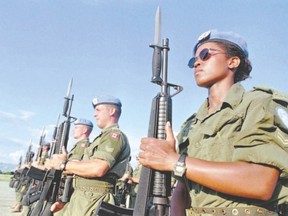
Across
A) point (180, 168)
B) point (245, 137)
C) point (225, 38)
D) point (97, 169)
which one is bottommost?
point (180, 168)

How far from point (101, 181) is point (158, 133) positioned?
2340 mm

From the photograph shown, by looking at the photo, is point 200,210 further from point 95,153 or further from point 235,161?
point 95,153

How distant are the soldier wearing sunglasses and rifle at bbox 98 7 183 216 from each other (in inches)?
5.1

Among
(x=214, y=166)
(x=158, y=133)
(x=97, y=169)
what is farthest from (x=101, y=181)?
(x=214, y=166)

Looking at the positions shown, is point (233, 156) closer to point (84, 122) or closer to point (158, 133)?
point (158, 133)

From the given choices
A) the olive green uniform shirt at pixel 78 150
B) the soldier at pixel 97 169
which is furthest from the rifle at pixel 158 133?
the olive green uniform shirt at pixel 78 150

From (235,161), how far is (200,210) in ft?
1.27

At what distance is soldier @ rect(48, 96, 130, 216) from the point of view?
4172 mm

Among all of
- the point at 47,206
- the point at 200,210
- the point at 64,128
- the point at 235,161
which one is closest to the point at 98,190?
the point at 47,206

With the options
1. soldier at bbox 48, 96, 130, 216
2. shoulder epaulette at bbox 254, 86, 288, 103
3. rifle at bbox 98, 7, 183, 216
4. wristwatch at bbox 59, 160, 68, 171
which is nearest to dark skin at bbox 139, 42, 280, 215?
rifle at bbox 98, 7, 183, 216

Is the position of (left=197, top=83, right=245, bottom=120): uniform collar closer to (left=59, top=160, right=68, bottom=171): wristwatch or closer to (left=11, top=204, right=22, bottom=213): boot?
(left=59, top=160, right=68, bottom=171): wristwatch

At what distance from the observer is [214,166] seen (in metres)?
1.67

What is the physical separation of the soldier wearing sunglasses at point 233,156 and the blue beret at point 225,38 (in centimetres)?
17

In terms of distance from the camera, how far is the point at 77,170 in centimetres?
424
